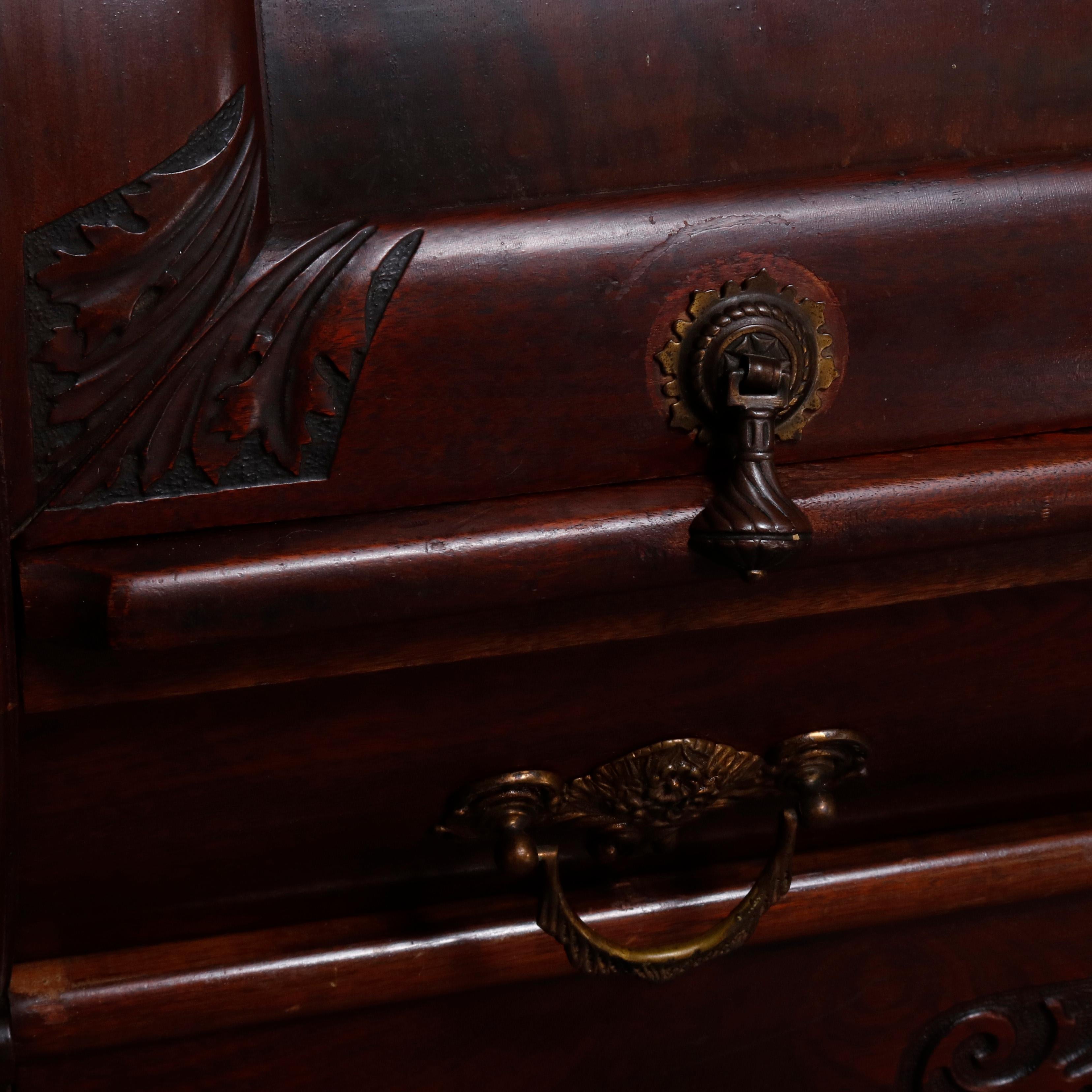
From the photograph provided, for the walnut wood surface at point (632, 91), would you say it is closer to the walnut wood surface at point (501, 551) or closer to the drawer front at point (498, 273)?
the drawer front at point (498, 273)

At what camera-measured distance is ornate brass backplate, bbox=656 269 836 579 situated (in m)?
0.44

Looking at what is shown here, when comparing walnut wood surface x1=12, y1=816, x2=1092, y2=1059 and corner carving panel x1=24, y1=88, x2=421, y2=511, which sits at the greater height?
corner carving panel x1=24, y1=88, x2=421, y2=511

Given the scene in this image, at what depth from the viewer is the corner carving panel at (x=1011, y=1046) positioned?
615 millimetres

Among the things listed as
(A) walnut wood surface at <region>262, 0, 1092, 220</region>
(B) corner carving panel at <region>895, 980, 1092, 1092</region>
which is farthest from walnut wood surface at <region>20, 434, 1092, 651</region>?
(B) corner carving panel at <region>895, 980, 1092, 1092</region>

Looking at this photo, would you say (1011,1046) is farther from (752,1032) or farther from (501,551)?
(501,551)

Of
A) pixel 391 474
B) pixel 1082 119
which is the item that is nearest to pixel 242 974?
pixel 391 474

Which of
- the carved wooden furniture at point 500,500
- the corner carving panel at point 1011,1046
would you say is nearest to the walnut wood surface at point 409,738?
the carved wooden furniture at point 500,500

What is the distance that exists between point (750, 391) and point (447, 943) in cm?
27

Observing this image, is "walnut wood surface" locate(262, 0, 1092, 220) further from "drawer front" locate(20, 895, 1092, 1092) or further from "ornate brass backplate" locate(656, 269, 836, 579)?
"drawer front" locate(20, 895, 1092, 1092)

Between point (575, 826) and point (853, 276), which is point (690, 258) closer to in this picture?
point (853, 276)

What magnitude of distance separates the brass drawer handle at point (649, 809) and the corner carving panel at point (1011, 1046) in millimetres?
159

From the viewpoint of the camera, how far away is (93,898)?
503 mm

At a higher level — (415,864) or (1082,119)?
(1082,119)

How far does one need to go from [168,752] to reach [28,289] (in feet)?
0.60
